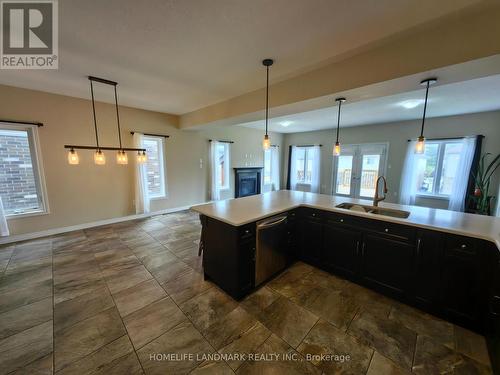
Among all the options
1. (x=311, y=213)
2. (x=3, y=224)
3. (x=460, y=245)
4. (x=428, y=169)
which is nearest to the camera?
(x=460, y=245)

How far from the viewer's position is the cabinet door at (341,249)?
2.35m

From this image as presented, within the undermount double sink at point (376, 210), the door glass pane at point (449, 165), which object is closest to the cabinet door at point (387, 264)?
the undermount double sink at point (376, 210)

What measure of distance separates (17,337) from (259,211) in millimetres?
2465

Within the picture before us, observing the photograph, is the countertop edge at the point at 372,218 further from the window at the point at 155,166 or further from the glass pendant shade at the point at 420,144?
the window at the point at 155,166

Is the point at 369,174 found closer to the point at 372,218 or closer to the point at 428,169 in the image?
the point at 428,169

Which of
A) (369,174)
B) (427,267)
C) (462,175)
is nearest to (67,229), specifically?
(427,267)

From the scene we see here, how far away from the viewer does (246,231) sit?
6.70ft

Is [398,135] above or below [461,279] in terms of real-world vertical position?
above

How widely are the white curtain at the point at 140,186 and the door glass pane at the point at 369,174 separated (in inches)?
257

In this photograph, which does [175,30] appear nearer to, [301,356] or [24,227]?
[301,356]

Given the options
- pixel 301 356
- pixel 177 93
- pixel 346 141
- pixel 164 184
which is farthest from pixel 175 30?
pixel 346 141

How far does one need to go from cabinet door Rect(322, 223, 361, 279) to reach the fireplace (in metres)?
4.35

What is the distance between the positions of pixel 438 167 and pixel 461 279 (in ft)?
15.5

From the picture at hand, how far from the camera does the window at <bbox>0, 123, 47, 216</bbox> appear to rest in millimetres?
3266
